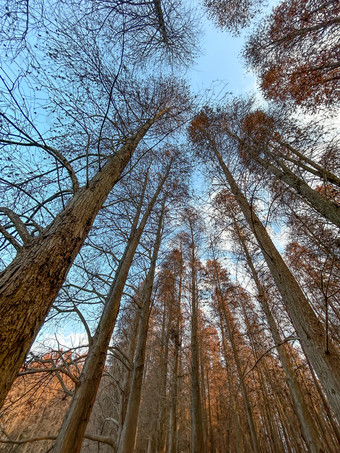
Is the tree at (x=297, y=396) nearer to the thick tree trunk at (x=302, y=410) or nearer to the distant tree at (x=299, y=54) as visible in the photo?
the thick tree trunk at (x=302, y=410)

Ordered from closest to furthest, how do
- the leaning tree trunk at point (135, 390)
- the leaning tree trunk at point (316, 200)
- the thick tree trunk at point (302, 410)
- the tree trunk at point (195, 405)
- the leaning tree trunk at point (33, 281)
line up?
the leaning tree trunk at point (33, 281), the leaning tree trunk at point (135, 390), the leaning tree trunk at point (316, 200), the thick tree trunk at point (302, 410), the tree trunk at point (195, 405)

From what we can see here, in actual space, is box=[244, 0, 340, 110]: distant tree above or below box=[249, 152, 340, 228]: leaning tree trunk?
above

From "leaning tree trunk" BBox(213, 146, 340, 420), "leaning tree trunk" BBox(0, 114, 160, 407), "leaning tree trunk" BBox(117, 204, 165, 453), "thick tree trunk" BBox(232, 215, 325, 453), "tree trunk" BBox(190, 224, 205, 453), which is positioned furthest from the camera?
"tree trunk" BBox(190, 224, 205, 453)

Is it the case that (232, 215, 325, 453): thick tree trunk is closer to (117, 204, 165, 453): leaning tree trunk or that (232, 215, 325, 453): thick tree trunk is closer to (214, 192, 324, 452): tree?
(214, 192, 324, 452): tree

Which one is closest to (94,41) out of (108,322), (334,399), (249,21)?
(108,322)

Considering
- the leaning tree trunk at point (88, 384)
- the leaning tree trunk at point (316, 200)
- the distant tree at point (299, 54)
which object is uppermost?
the distant tree at point (299, 54)

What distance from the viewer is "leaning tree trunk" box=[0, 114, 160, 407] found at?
927 millimetres

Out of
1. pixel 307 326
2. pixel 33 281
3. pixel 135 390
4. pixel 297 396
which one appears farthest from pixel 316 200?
pixel 135 390

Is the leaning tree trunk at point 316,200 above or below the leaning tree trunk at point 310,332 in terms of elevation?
above

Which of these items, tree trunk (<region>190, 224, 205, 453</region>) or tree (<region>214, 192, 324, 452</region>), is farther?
tree trunk (<region>190, 224, 205, 453</region>)

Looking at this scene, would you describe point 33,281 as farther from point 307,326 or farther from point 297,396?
point 297,396

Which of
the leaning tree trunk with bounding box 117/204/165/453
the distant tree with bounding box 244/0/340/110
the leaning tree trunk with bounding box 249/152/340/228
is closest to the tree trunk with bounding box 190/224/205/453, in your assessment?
the leaning tree trunk with bounding box 117/204/165/453

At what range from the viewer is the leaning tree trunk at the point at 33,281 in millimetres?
927

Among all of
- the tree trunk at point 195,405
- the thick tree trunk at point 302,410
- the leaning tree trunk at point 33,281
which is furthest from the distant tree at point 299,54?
the tree trunk at point 195,405
